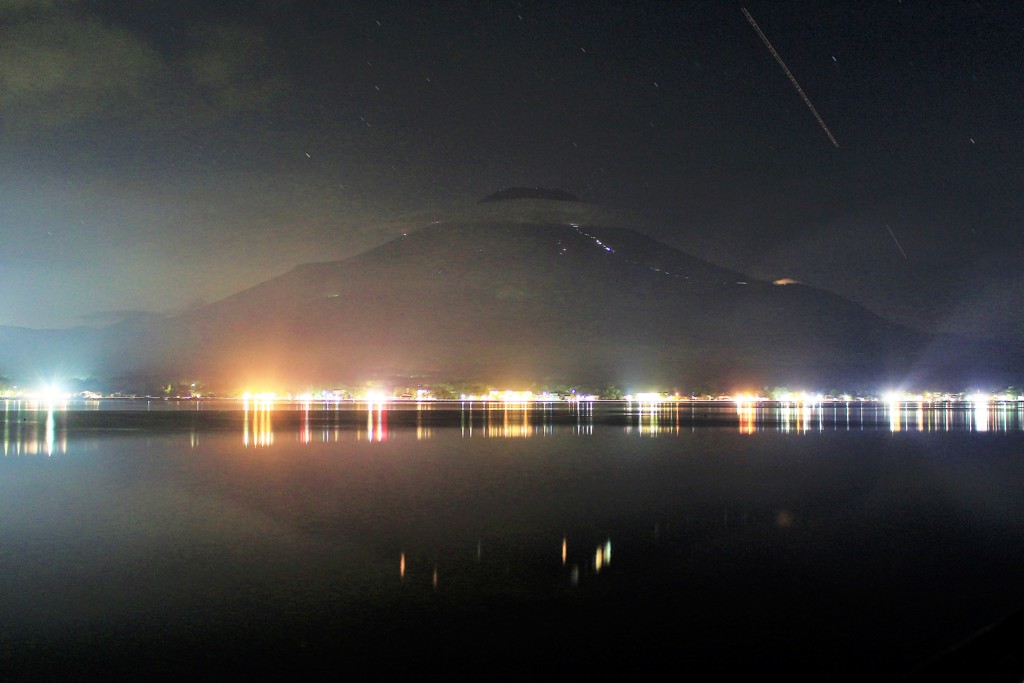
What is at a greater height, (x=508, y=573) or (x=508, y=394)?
(x=508, y=573)

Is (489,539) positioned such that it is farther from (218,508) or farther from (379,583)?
(218,508)

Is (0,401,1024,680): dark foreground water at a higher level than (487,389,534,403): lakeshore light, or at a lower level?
higher

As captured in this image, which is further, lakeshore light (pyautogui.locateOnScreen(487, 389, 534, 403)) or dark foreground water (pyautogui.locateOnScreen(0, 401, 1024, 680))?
lakeshore light (pyautogui.locateOnScreen(487, 389, 534, 403))

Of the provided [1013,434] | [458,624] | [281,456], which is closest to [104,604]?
[458,624]

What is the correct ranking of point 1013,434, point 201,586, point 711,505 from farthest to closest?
1. point 1013,434
2. point 711,505
3. point 201,586

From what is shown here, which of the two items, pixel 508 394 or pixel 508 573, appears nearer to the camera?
pixel 508 573

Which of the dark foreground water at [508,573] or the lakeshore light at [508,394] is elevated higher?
the dark foreground water at [508,573]

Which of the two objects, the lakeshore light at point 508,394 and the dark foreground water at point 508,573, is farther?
the lakeshore light at point 508,394

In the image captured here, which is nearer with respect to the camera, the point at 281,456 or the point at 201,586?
the point at 201,586
